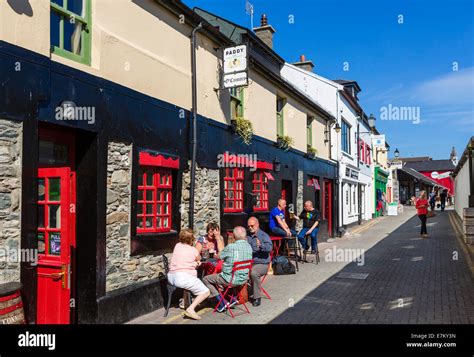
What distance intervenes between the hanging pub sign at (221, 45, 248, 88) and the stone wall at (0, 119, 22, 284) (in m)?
5.11

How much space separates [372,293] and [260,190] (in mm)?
4435

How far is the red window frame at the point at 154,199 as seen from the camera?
6.76m

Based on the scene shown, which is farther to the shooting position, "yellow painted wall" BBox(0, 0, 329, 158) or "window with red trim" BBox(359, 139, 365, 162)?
"window with red trim" BBox(359, 139, 365, 162)

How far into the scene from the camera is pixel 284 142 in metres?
12.8

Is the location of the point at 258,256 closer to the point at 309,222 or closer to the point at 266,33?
the point at 309,222

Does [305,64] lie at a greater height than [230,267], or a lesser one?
greater

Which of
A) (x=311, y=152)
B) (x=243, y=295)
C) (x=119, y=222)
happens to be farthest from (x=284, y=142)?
(x=119, y=222)

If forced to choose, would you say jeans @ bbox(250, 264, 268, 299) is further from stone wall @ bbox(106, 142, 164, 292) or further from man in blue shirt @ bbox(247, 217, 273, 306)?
stone wall @ bbox(106, 142, 164, 292)

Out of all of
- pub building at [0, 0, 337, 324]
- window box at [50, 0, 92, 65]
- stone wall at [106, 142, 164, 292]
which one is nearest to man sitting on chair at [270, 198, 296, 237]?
pub building at [0, 0, 337, 324]

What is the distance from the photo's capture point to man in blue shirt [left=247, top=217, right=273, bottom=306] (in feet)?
23.2

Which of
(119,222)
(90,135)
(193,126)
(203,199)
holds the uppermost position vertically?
(193,126)

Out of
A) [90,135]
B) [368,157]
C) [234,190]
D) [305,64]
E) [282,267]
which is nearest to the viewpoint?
[90,135]

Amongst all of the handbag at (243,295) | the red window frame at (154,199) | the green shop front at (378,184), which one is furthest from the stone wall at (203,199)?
the green shop front at (378,184)
